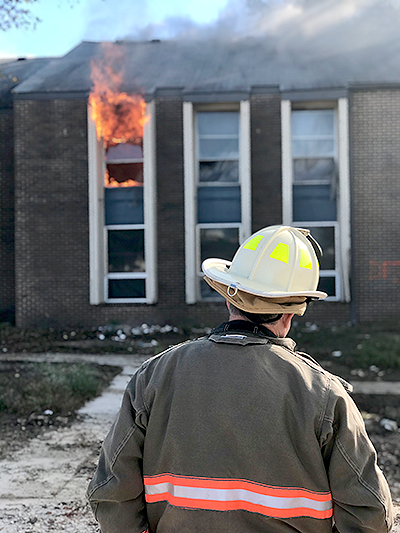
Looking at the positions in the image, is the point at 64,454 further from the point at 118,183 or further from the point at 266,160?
the point at 266,160

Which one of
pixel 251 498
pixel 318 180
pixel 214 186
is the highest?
pixel 318 180

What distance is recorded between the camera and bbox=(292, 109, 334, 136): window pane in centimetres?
1456

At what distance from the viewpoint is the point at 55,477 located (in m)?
4.46

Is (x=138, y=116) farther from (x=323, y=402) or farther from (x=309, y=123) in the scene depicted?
(x=323, y=402)

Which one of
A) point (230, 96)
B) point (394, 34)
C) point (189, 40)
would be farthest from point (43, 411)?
point (394, 34)

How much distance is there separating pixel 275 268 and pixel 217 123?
1363cm

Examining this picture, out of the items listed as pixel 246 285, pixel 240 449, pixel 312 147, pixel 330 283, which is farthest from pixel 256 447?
pixel 312 147

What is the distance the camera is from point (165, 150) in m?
14.3

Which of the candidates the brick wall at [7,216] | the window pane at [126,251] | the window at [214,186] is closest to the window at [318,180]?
the window at [214,186]

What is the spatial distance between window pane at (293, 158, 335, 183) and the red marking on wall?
278cm

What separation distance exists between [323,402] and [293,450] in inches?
6.5

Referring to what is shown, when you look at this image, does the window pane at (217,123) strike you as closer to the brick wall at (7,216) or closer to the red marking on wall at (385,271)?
the red marking on wall at (385,271)

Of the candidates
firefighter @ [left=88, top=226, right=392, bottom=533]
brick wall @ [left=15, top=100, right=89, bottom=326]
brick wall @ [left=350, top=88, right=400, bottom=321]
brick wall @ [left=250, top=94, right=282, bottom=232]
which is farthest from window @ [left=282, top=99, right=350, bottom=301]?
firefighter @ [left=88, top=226, right=392, bottom=533]

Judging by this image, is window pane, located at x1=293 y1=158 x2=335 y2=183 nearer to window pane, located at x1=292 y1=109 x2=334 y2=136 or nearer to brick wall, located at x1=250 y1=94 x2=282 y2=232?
brick wall, located at x1=250 y1=94 x2=282 y2=232
